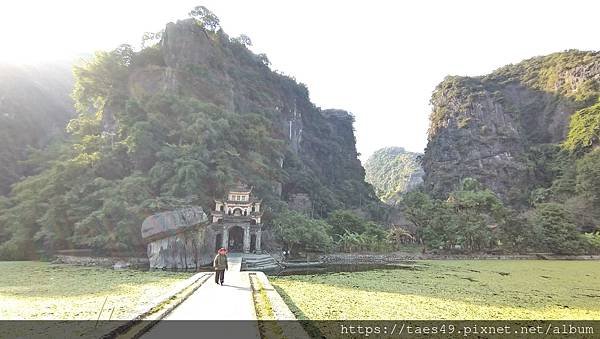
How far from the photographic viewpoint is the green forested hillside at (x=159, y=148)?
24406 mm

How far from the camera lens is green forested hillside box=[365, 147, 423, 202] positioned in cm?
9875

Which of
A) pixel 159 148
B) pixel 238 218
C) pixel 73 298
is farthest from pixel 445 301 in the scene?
pixel 159 148

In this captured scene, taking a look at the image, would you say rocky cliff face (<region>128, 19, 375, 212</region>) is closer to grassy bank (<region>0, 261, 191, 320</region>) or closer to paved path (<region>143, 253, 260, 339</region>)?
grassy bank (<region>0, 261, 191, 320</region>)

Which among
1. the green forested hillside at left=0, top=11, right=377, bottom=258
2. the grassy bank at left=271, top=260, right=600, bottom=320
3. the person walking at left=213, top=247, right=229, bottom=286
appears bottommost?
the grassy bank at left=271, top=260, right=600, bottom=320

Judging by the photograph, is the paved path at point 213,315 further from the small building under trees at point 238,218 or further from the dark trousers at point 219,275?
the small building under trees at point 238,218

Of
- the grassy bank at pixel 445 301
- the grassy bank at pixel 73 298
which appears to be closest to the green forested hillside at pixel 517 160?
the grassy bank at pixel 445 301

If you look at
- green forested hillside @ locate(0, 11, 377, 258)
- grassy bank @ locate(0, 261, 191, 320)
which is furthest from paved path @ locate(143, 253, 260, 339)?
green forested hillside @ locate(0, 11, 377, 258)

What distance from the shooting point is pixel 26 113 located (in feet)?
139

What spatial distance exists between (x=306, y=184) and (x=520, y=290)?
36607mm

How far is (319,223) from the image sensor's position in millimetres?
32625

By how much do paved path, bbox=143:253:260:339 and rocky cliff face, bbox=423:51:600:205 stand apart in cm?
5822

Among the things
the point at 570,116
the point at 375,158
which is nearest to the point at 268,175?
the point at 570,116

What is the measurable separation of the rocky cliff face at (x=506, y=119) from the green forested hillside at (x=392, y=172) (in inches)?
870

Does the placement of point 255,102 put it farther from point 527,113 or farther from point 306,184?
point 527,113
